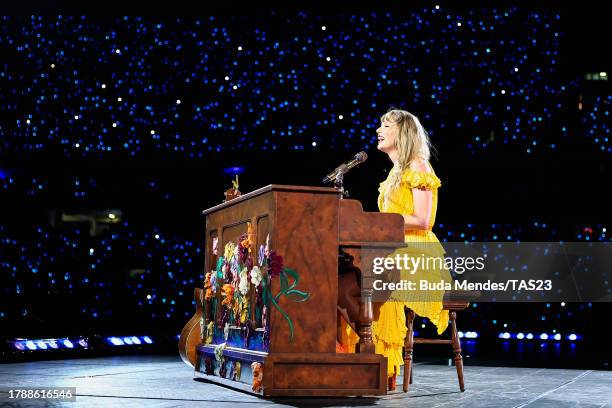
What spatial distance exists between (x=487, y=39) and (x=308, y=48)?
1.72 meters

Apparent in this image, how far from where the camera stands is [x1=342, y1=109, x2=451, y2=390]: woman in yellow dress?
12.3 ft

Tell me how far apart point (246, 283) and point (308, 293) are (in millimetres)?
414

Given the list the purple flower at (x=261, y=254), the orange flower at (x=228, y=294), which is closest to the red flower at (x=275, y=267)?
the purple flower at (x=261, y=254)

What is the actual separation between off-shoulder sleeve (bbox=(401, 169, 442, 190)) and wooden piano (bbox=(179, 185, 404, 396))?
0.44 meters

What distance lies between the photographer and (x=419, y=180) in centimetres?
378

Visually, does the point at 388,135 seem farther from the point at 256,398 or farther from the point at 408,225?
the point at 256,398

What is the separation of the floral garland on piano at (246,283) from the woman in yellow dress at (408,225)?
48 centimetres

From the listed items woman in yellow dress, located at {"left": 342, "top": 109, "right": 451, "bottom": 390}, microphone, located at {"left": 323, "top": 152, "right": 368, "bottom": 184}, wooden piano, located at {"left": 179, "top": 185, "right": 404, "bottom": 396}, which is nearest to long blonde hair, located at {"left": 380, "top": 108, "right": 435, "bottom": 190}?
woman in yellow dress, located at {"left": 342, "top": 109, "right": 451, "bottom": 390}

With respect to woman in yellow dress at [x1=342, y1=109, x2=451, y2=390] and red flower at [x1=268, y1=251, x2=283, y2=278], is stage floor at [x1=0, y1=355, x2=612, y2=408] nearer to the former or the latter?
woman in yellow dress at [x1=342, y1=109, x2=451, y2=390]

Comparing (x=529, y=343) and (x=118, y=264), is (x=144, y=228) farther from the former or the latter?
(x=529, y=343)

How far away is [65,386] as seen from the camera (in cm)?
377

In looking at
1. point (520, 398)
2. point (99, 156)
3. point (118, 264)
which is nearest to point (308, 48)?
point (99, 156)

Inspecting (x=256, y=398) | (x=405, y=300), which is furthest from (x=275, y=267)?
(x=405, y=300)

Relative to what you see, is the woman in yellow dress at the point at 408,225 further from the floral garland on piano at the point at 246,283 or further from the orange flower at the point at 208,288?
the orange flower at the point at 208,288
